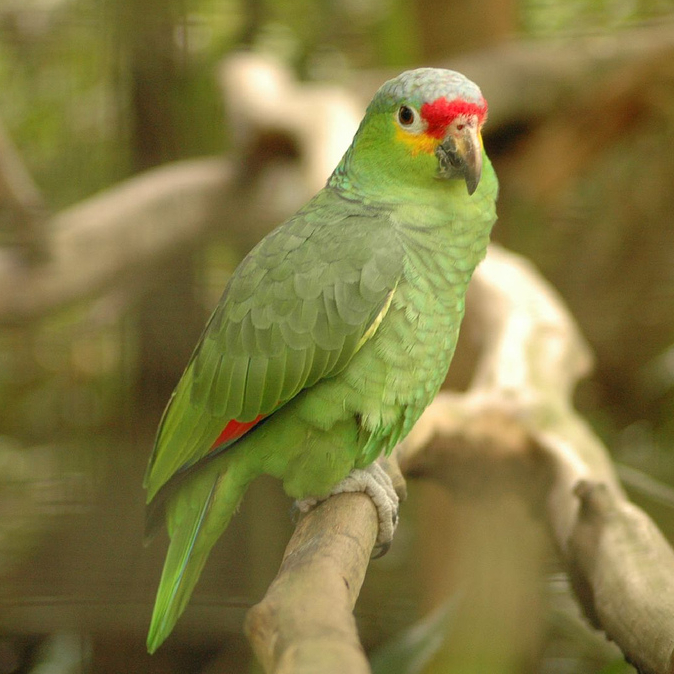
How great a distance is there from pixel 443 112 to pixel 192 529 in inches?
25.8

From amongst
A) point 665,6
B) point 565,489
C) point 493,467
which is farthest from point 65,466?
point 665,6

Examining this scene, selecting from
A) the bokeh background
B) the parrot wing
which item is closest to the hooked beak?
the parrot wing

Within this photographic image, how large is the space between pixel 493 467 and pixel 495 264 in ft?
1.68

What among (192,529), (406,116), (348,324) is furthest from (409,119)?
(192,529)

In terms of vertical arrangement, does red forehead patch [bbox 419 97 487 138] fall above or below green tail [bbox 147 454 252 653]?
above

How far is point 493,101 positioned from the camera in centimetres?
234

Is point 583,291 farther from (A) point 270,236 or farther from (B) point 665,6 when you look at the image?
(A) point 270,236

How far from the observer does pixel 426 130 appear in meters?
1.04

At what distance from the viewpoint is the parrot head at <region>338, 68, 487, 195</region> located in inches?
39.8

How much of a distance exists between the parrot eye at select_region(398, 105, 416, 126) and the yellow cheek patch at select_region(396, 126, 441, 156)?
1 centimetres

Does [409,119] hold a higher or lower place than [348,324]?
higher

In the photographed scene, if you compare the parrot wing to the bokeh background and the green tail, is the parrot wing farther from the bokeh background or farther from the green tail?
the bokeh background

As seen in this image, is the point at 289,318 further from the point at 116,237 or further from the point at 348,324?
the point at 116,237

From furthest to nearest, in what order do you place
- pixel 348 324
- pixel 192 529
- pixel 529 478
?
pixel 529 478
pixel 192 529
pixel 348 324
